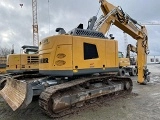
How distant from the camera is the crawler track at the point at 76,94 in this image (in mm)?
5934

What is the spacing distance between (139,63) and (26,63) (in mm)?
6758

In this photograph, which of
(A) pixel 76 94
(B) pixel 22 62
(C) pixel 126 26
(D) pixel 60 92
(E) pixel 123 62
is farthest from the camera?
(E) pixel 123 62

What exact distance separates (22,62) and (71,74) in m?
5.78

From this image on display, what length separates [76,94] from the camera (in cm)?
648

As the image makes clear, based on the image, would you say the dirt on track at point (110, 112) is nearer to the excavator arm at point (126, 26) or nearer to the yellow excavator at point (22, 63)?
the excavator arm at point (126, 26)

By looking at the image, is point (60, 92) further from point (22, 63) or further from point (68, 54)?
point (22, 63)

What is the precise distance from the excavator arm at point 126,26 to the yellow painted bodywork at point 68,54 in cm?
180

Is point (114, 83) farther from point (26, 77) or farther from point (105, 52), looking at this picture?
point (26, 77)

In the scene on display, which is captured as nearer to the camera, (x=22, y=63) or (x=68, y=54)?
(x=68, y=54)

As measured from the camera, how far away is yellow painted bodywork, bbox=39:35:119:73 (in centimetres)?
661

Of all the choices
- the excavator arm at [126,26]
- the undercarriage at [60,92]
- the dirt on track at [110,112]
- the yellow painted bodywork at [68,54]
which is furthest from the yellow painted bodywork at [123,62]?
the yellow painted bodywork at [68,54]

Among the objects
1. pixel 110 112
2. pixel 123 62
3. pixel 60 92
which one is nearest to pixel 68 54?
pixel 60 92

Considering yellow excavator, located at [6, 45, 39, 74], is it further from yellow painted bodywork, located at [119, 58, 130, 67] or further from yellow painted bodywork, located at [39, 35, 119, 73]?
yellow painted bodywork, located at [119, 58, 130, 67]

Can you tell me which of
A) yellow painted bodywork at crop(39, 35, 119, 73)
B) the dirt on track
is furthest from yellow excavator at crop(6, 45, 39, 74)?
yellow painted bodywork at crop(39, 35, 119, 73)
